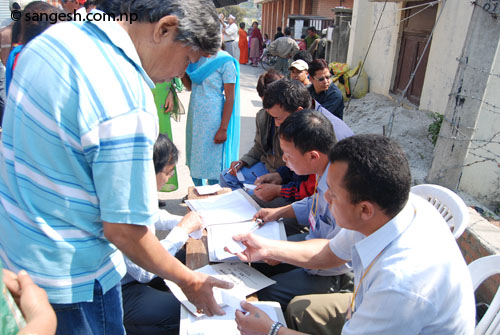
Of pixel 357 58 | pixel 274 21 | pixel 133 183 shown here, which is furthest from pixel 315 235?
pixel 274 21

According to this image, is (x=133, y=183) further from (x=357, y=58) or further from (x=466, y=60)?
(x=357, y=58)

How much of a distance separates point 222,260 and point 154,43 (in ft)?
2.98

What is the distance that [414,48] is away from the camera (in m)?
6.24

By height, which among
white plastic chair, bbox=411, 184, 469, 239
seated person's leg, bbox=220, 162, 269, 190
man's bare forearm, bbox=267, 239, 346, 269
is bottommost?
seated person's leg, bbox=220, 162, 269, 190

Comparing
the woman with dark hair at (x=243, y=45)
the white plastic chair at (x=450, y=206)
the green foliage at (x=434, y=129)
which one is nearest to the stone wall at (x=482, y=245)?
the white plastic chair at (x=450, y=206)

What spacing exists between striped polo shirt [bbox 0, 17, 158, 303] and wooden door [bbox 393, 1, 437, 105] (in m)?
5.98

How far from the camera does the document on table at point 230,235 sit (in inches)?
60.6

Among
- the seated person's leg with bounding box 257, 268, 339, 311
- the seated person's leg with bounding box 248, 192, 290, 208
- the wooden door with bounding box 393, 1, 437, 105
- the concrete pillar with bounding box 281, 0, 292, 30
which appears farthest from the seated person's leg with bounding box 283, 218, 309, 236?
the concrete pillar with bounding box 281, 0, 292, 30

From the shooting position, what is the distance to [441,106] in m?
5.15

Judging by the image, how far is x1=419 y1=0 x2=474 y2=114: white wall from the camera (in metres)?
4.76

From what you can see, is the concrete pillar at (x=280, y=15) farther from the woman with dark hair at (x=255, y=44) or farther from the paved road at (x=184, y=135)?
the paved road at (x=184, y=135)

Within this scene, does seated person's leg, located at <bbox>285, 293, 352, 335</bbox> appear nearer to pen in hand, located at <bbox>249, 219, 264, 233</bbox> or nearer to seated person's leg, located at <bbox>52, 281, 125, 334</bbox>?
pen in hand, located at <bbox>249, 219, 264, 233</bbox>

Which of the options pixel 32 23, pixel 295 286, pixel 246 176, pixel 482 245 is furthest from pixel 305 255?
pixel 32 23

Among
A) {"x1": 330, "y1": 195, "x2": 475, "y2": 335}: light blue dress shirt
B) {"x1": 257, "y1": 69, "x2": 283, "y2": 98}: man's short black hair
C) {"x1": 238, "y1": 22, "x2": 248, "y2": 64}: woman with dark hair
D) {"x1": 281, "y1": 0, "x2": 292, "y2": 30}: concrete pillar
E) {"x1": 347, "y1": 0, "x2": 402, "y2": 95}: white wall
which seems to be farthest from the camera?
{"x1": 281, "y1": 0, "x2": 292, "y2": 30}: concrete pillar
